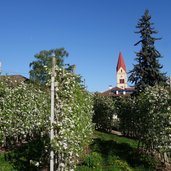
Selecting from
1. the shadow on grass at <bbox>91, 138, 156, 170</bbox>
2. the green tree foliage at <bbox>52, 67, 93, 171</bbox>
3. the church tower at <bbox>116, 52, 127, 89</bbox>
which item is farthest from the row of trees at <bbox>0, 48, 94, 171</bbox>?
the church tower at <bbox>116, 52, 127, 89</bbox>

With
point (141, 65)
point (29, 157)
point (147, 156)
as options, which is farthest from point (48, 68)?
point (141, 65)

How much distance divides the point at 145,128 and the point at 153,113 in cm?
222

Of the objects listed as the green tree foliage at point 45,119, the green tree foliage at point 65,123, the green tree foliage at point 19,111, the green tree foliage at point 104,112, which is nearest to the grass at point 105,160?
the green tree foliage at point 45,119

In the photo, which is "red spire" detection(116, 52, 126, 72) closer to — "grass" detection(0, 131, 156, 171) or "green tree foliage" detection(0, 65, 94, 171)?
"grass" detection(0, 131, 156, 171)

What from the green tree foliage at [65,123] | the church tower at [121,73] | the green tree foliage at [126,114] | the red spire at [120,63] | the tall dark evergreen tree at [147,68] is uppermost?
the red spire at [120,63]

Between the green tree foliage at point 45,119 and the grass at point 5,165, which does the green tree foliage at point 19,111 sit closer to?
the green tree foliage at point 45,119

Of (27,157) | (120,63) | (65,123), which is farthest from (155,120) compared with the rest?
(120,63)

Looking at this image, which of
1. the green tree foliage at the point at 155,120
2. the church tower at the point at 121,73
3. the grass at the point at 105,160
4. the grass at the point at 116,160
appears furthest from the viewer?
the church tower at the point at 121,73

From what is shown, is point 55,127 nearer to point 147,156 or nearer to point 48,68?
point 48,68

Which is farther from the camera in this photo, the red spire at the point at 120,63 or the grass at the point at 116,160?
the red spire at the point at 120,63

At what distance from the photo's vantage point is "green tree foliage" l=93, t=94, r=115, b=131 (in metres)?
36.8

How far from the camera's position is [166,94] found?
662 inches

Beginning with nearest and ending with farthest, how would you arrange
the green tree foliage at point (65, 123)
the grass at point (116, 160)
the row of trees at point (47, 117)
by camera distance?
the green tree foliage at point (65, 123) < the row of trees at point (47, 117) < the grass at point (116, 160)

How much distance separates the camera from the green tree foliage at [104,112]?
36.8 meters
